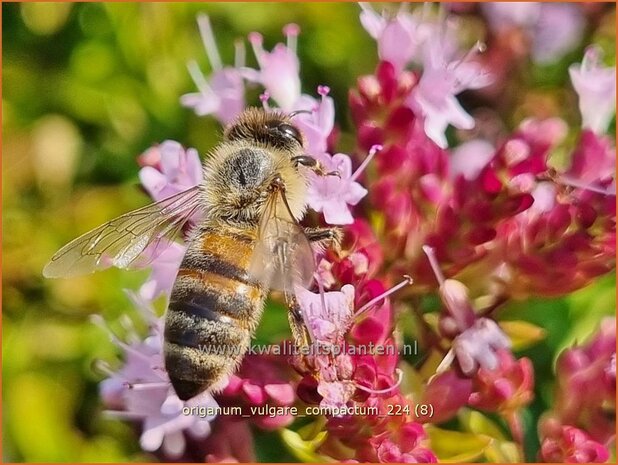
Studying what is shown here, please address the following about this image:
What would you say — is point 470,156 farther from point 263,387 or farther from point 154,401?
point 154,401

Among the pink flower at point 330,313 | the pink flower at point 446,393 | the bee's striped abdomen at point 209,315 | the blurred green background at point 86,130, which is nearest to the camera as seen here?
the bee's striped abdomen at point 209,315

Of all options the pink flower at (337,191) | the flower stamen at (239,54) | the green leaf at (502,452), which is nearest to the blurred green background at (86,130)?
the flower stamen at (239,54)

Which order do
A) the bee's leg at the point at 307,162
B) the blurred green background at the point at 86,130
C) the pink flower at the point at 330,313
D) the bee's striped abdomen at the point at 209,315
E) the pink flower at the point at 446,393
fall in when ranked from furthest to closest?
the blurred green background at the point at 86,130 → the pink flower at the point at 446,393 → the pink flower at the point at 330,313 → the bee's leg at the point at 307,162 → the bee's striped abdomen at the point at 209,315

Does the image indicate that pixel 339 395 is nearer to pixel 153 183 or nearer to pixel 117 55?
pixel 153 183

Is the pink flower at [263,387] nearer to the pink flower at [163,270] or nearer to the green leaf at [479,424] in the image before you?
the pink flower at [163,270]

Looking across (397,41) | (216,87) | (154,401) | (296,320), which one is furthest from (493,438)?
(216,87)

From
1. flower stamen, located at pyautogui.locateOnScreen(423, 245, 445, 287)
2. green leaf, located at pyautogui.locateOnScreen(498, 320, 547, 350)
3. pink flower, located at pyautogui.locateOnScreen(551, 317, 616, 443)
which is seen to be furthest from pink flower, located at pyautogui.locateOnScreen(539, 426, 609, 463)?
flower stamen, located at pyautogui.locateOnScreen(423, 245, 445, 287)

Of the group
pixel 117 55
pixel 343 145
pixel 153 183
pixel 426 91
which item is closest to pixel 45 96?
pixel 117 55
